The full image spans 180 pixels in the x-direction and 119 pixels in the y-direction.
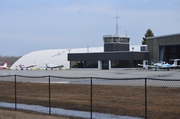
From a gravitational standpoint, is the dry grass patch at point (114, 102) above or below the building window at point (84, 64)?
below

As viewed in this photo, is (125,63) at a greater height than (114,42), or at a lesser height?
lesser

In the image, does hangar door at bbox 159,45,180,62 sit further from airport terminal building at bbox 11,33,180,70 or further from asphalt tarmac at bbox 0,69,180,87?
asphalt tarmac at bbox 0,69,180,87

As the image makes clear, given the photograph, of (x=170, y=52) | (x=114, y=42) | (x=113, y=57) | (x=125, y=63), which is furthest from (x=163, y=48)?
(x=114, y=42)

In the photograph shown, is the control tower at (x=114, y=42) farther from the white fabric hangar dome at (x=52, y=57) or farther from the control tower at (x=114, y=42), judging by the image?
the white fabric hangar dome at (x=52, y=57)

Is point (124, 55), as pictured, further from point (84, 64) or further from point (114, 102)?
point (114, 102)

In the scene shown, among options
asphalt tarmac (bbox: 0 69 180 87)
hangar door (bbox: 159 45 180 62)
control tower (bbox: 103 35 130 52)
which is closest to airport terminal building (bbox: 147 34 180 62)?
hangar door (bbox: 159 45 180 62)

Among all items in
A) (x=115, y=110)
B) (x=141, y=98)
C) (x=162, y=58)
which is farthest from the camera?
(x=162, y=58)

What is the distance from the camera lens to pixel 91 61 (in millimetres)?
92812

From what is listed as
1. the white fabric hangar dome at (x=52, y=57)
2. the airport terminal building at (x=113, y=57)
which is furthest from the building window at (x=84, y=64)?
the white fabric hangar dome at (x=52, y=57)

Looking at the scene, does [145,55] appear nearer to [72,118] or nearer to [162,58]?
[162,58]

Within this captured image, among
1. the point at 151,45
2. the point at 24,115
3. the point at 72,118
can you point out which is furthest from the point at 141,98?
the point at 151,45

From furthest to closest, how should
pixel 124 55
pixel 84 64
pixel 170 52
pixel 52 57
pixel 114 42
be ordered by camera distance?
pixel 52 57
pixel 84 64
pixel 114 42
pixel 170 52
pixel 124 55

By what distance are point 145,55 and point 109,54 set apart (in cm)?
983

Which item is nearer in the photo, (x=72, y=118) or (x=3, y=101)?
(x=72, y=118)
